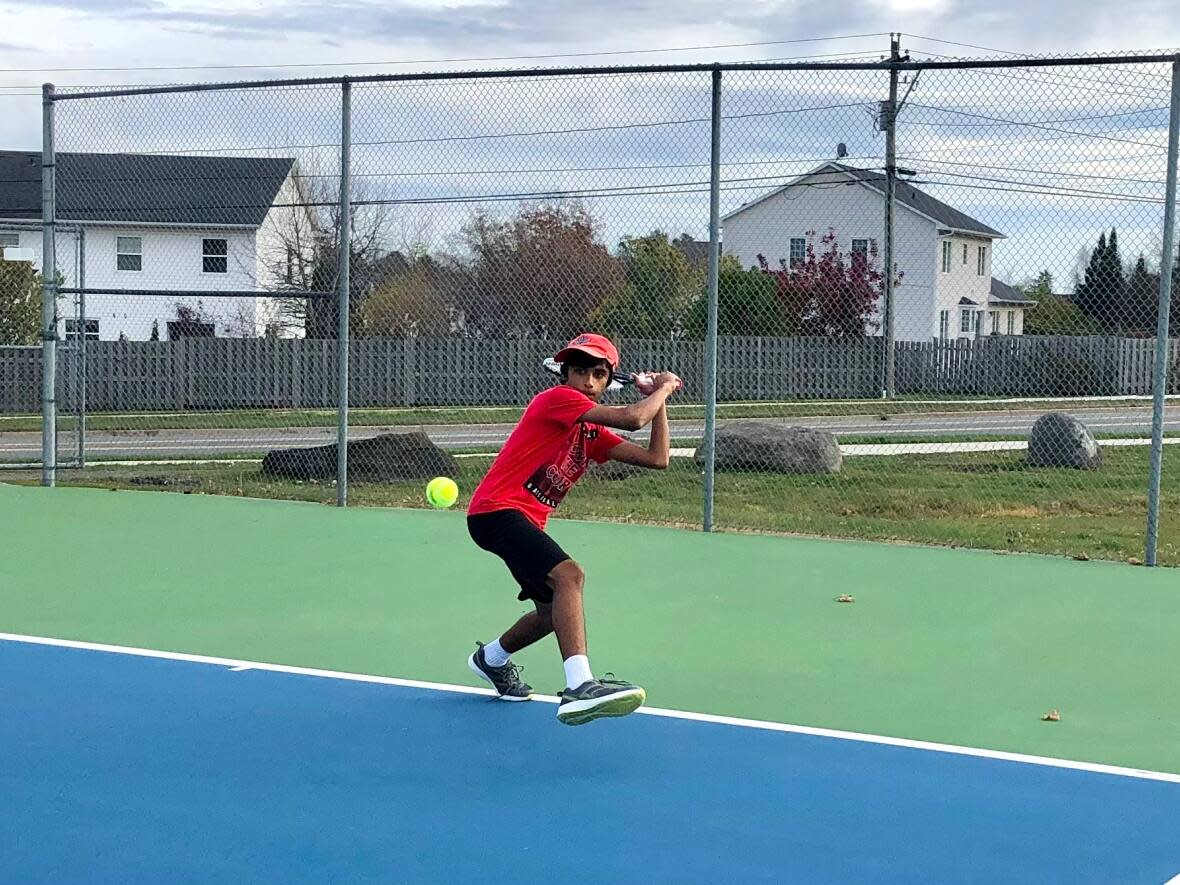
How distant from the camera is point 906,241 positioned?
17531mm

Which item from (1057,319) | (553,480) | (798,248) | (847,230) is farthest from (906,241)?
(553,480)

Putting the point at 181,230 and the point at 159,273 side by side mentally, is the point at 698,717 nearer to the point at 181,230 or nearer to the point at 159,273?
the point at 181,230

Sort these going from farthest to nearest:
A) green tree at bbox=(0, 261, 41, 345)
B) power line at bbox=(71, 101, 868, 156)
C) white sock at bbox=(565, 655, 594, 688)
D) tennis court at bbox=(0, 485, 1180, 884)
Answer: green tree at bbox=(0, 261, 41, 345), power line at bbox=(71, 101, 868, 156), white sock at bbox=(565, 655, 594, 688), tennis court at bbox=(0, 485, 1180, 884)

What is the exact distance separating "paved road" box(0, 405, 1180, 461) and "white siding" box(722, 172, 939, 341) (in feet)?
3.30

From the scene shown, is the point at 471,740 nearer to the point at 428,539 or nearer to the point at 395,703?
the point at 395,703

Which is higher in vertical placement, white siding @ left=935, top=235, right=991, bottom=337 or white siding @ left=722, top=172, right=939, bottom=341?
white siding @ left=722, top=172, right=939, bottom=341

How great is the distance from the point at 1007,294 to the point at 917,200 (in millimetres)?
1715

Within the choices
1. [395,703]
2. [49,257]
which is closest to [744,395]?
[49,257]

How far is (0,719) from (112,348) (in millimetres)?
18409

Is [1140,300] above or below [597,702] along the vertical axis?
above

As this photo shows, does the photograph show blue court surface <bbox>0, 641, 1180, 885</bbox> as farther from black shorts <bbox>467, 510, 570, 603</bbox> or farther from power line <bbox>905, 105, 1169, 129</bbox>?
power line <bbox>905, 105, 1169, 129</bbox>

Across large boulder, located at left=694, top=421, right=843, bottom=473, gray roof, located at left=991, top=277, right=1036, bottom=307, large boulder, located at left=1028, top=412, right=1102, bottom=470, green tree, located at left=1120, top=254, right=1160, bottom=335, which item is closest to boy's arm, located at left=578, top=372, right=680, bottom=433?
green tree, located at left=1120, top=254, right=1160, bottom=335

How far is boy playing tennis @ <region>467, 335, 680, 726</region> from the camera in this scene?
5.73 m

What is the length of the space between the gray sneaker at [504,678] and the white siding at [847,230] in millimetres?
7075
